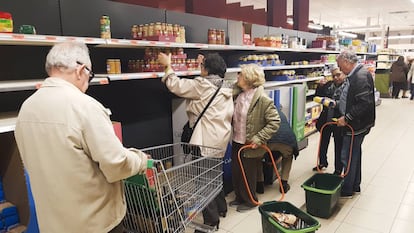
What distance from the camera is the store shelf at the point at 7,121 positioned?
194 cm

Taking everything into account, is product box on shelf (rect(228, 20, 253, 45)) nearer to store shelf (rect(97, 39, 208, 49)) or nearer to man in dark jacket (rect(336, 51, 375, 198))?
store shelf (rect(97, 39, 208, 49))

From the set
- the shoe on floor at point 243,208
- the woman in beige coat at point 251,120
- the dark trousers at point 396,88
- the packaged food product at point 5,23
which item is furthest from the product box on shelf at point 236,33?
the dark trousers at point 396,88

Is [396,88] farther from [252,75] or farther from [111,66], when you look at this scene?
[111,66]

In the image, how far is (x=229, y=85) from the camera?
10.9ft

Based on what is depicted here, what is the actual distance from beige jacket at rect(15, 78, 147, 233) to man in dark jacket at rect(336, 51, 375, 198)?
2.68 metres

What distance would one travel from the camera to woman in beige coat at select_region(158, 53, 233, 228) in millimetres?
2893

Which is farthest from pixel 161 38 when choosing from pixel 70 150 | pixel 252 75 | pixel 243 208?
pixel 243 208

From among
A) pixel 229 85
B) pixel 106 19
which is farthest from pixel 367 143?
pixel 106 19

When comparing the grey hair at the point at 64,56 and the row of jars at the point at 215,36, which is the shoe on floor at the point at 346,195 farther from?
the grey hair at the point at 64,56

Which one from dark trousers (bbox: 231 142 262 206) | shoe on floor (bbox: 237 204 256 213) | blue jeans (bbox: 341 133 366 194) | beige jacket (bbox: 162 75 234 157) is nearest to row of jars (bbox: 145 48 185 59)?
beige jacket (bbox: 162 75 234 157)

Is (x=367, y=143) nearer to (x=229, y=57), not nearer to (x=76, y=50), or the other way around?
(x=229, y=57)

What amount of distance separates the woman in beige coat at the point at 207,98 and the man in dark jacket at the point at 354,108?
146cm

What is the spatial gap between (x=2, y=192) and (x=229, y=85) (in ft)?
7.33

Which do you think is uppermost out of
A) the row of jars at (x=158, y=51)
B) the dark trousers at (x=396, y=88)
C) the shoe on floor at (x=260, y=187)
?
the row of jars at (x=158, y=51)
